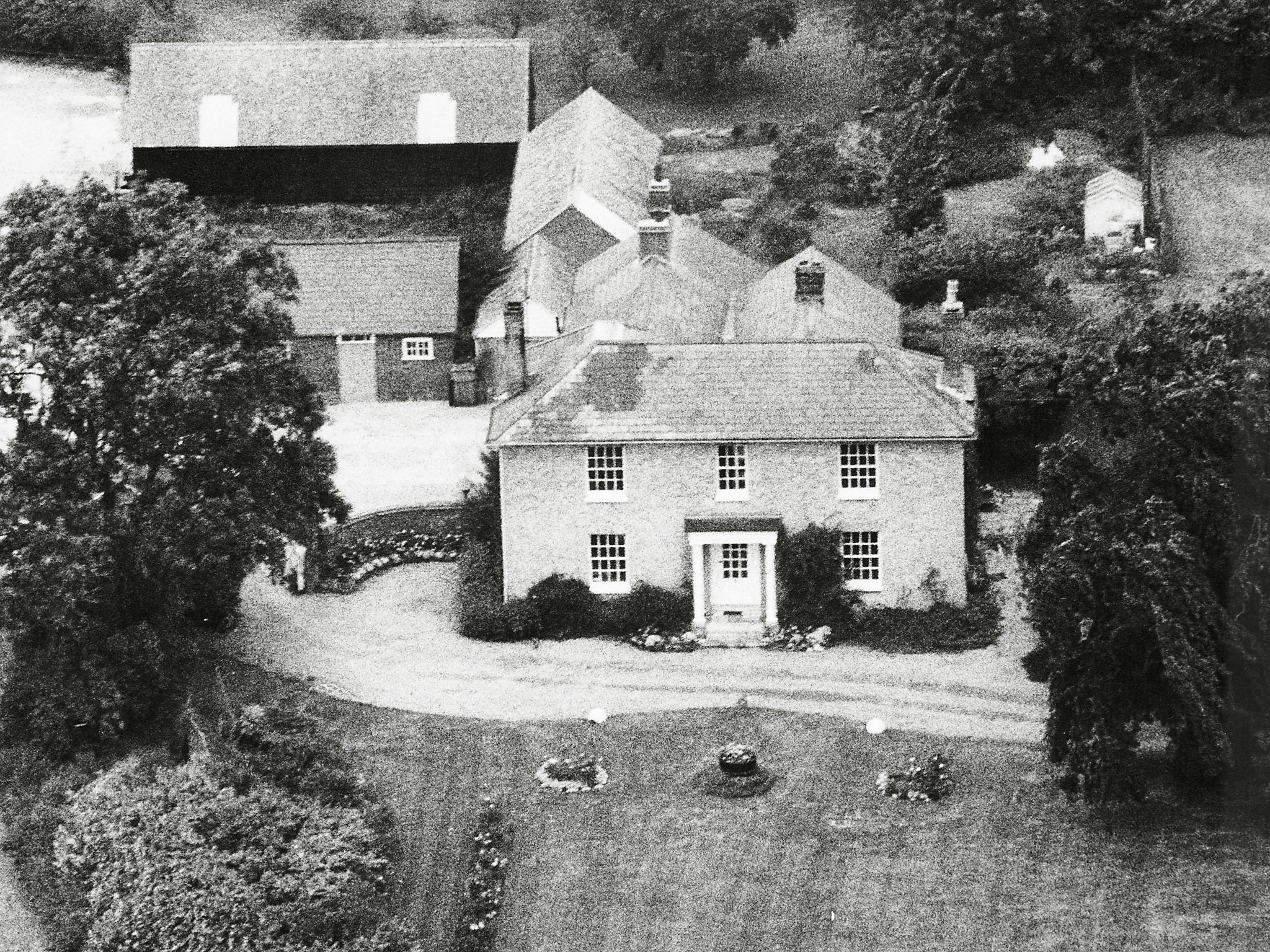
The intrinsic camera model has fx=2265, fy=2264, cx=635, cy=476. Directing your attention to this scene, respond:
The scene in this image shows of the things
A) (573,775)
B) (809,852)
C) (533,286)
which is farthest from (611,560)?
(533,286)

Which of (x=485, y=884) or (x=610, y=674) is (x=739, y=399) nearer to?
(x=610, y=674)

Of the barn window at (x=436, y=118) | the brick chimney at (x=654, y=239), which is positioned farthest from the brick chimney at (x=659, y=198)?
the barn window at (x=436, y=118)

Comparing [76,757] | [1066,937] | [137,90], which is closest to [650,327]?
[76,757]

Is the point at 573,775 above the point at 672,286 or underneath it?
underneath

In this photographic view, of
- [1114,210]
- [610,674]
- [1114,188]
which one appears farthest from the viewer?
[1114,188]

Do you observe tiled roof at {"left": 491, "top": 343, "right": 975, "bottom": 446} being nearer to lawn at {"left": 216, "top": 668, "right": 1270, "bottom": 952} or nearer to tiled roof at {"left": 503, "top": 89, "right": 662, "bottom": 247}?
lawn at {"left": 216, "top": 668, "right": 1270, "bottom": 952}

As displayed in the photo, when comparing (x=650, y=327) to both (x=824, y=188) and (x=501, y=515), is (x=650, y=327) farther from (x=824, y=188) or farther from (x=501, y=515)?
(x=824, y=188)
